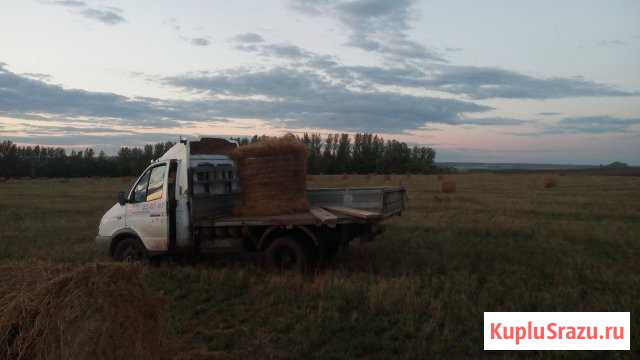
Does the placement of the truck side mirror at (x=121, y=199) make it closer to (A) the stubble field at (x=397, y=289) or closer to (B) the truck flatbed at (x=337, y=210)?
(A) the stubble field at (x=397, y=289)

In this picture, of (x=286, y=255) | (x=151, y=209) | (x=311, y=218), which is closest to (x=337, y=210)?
(x=311, y=218)

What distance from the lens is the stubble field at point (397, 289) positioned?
6.15 meters

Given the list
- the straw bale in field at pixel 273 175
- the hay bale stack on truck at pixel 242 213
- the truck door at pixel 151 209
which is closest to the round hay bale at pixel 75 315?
the hay bale stack on truck at pixel 242 213

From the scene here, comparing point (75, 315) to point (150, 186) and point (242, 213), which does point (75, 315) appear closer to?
point (242, 213)

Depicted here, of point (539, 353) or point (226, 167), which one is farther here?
point (226, 167)

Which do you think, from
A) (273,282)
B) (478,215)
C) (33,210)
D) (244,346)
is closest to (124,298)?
(244,346)

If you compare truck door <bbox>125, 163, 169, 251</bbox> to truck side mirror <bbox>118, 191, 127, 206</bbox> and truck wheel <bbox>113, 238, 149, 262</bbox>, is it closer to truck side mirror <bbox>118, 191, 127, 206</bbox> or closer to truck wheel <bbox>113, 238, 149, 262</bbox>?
truck side mirror <bbox>118, 191, 127, 206</bbox>

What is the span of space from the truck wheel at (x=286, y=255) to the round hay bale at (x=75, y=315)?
5.19m

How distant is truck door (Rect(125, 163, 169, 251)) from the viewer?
33.3ft

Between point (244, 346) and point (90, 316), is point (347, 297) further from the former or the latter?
point (90, 316)

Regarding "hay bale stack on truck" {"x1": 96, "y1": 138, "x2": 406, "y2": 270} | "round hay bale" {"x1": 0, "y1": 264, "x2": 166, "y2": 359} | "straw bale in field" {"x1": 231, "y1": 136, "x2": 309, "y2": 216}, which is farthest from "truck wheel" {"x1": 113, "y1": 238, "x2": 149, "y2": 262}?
"round hay bale" {"x1": 0, "y1": 264, "x2": 166, "y2": 359}

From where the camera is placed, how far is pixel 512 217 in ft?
57.2

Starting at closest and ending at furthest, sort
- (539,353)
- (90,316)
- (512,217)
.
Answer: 1. (90,316)
2. (539,353)
3. (512,217)

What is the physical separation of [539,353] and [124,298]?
3.92 m
